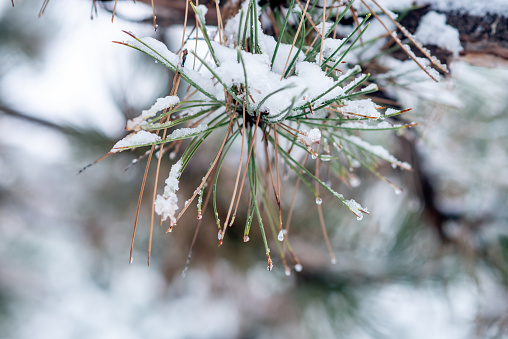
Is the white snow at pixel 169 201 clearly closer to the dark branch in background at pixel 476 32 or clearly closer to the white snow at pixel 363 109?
the white snow at pixel 363 109

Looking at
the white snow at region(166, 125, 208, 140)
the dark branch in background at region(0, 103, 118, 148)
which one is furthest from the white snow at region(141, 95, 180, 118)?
the dark branch in background at region(0, 103, 118, 148)

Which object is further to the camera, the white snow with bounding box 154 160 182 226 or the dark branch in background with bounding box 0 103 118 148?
the dark branch in background with bounding box 0 103 118 148

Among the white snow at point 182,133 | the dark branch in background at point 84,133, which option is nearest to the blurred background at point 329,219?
the dark branch in background at point 84,133

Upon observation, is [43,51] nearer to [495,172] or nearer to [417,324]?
[495,172]

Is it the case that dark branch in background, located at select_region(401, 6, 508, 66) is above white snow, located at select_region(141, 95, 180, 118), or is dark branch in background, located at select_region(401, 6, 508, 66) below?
above

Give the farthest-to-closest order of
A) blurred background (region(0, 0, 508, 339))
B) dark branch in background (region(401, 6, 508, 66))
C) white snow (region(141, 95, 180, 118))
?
blurred background (region(0, 0, 508, 339)) < dark branch in background (region(401, 6, 508, 66)) < white snow (region(141, 95, 180, 118))

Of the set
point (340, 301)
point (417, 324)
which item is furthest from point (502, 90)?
point (417, 324)

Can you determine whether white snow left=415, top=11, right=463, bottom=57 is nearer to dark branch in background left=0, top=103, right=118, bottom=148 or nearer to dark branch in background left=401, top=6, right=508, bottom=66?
dark branch in background left=401, top=6, right=508, bottom=66

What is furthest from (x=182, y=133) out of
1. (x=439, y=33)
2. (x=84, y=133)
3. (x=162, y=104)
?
(x=84, y=133)
